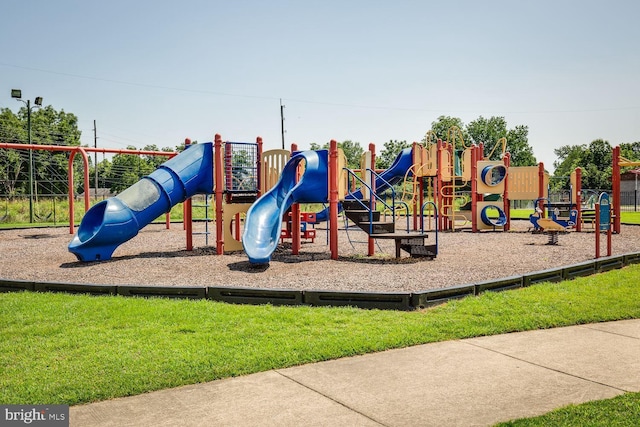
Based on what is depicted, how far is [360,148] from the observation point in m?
112

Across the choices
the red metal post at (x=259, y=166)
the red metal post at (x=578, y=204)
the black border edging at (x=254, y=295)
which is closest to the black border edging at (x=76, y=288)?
the black border edging at (x=254, y=295)

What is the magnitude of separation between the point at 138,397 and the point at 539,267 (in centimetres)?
879

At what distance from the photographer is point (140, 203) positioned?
1303 cm

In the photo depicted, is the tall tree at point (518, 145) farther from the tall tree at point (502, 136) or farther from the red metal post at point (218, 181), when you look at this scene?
the red metal post at point (218, 181)

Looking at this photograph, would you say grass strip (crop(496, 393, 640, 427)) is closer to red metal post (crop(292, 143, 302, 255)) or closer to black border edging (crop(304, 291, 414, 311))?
black border edging (crop(304, 291, 414, 311))

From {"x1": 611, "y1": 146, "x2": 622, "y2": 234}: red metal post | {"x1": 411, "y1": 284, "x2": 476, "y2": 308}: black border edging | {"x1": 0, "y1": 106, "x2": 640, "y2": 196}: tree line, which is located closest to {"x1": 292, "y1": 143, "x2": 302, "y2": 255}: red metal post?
{"x1": 411, "y1": 284, "x2": 476, "y2": 308}: black border edging

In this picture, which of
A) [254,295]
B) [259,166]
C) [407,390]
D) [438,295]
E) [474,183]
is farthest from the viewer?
[474,183]

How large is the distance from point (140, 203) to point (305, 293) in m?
7.01

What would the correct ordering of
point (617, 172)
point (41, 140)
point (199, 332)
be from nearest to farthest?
point (199, 332) → point (617, 172) → point (41, 140)

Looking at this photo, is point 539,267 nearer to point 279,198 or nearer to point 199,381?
point 279,198

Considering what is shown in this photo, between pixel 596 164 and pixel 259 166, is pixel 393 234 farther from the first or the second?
pixel 596 164

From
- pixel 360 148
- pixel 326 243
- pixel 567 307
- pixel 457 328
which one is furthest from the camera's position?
pixel 360 148

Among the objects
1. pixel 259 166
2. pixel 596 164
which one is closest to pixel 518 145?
pixel 596 164

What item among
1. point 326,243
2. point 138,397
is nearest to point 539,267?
point 326,243
